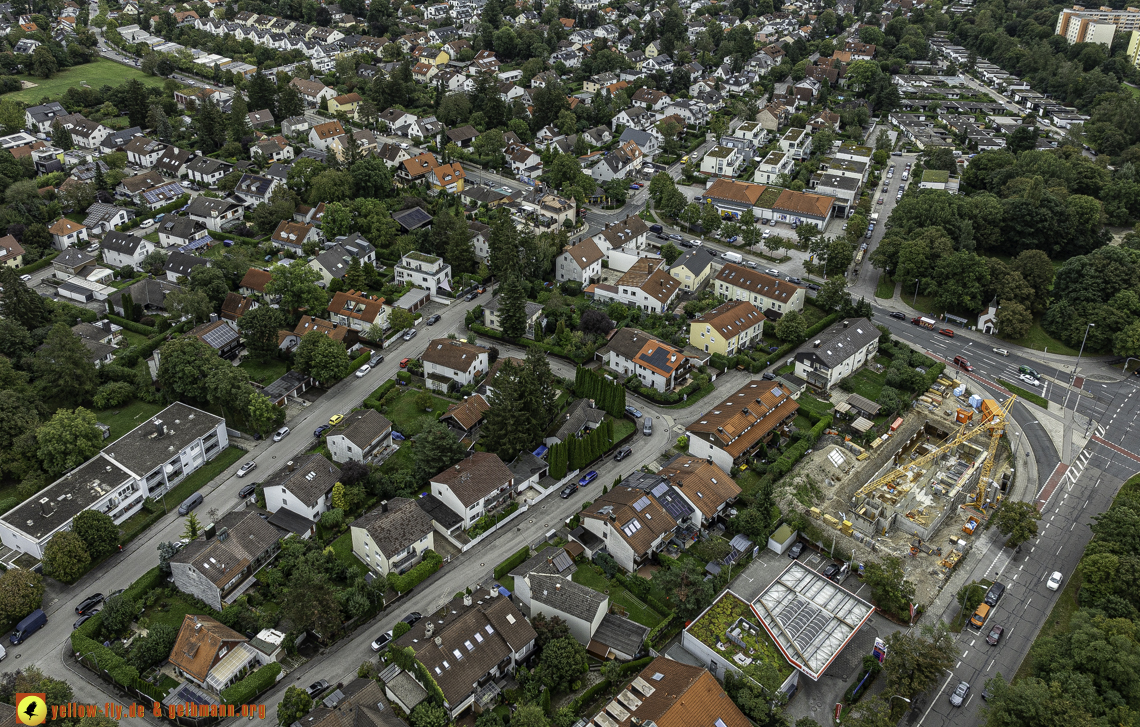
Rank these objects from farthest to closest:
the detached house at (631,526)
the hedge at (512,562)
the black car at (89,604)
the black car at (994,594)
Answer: the detached house at (631,526) → the hedge at (512,562) → the black car at (994,594) → the black car at (89,604)

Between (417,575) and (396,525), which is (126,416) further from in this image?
(417,575)

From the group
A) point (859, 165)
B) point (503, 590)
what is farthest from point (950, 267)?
point (503, 590)

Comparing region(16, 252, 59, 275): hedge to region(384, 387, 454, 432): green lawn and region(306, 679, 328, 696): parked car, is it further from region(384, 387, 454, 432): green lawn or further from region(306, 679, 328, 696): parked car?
region(306, 679, 328, 696): parked car

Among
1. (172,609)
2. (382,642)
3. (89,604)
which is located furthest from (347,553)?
(89,604)

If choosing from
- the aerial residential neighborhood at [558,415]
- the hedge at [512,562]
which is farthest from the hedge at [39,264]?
the hedge at [512,562]

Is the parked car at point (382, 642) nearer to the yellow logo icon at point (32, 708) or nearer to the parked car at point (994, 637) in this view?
the yellow logo icon at point (32, 708)

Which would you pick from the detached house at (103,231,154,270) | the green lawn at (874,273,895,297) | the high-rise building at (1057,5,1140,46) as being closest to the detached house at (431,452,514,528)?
the green lawn at (874,273,895,297)
